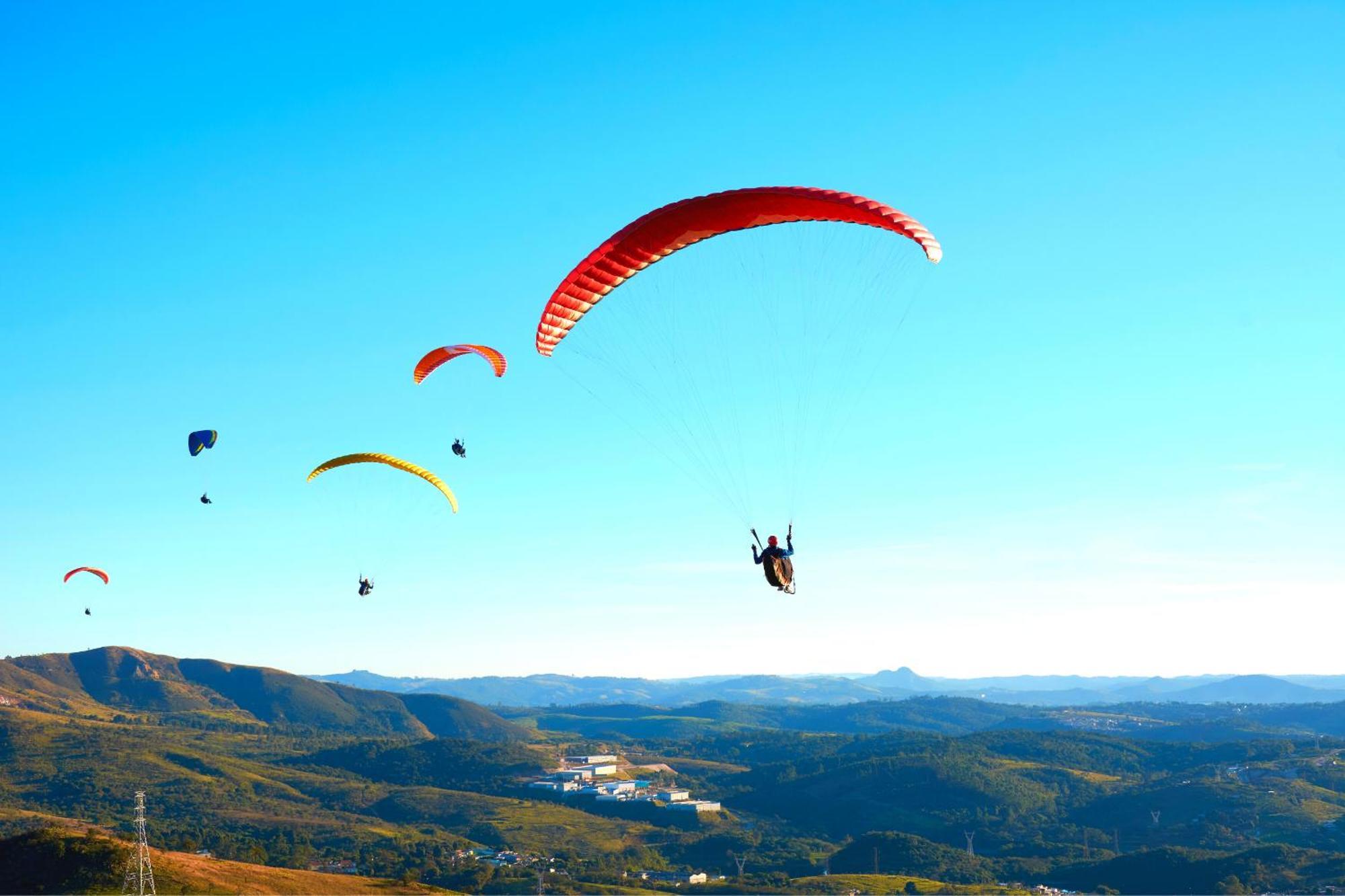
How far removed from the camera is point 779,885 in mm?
145875

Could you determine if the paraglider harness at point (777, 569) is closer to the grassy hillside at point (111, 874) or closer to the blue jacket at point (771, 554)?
the blue jacket at point (771, 554)

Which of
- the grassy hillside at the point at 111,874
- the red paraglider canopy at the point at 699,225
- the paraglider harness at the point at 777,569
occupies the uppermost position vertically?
the red paraglider canopy at the point at 699,225

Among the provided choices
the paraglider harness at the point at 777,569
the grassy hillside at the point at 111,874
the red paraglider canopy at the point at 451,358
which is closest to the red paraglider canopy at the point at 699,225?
the paraglider harness at the point at 777,569

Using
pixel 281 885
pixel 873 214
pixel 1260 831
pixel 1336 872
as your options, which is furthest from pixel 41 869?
pixel 1260 831

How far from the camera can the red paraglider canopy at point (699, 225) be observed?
102 ft

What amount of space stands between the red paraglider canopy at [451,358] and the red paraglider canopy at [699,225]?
23.5 metres

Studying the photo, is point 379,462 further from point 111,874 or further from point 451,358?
point 111,874

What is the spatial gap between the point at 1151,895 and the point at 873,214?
15154 centimetres

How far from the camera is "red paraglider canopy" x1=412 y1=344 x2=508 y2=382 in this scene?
58.4 meters

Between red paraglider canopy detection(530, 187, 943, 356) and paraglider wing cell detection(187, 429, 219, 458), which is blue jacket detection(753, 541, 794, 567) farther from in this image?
paraglider wing cell detection(187, 429, 219, 458)

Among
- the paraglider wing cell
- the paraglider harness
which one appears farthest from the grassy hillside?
the paraglider harness

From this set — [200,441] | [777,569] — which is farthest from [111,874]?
[777,569]

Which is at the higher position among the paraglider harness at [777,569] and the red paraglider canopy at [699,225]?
the red paraglider canopy at [699,225]

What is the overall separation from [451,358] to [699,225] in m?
30.0
